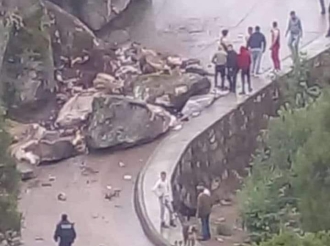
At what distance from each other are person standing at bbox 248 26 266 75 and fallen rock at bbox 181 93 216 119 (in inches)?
54.1

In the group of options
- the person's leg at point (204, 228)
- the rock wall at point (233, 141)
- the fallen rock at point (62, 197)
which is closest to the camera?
the person's leg at point (204, 228)

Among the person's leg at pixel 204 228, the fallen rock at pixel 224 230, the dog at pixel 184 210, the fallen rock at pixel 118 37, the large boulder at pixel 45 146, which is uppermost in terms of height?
the fallen rock at pixel 118 37

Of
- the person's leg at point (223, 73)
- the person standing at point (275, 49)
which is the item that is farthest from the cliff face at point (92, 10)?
the person's leg at point (223, 73)

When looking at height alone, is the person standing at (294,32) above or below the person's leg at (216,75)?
above

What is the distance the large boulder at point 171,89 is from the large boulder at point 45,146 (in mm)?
2120

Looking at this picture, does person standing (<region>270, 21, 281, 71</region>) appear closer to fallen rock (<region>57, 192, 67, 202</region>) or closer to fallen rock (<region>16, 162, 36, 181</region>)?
fallen rock (<region>16, 162, 36, 181</region>)

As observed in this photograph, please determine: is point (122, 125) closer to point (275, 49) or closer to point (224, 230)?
point (275, 49)

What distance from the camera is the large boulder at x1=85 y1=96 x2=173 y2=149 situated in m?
26.0

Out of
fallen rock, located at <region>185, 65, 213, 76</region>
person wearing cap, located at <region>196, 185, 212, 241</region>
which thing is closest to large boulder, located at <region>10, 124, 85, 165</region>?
fallen rock, located at <region>185, 65, 213, 76</region>

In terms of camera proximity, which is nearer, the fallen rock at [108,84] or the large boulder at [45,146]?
the large boulder at [45,146]

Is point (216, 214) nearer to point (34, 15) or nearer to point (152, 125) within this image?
point (152, 125)

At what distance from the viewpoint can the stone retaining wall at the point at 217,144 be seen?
76.1 feet

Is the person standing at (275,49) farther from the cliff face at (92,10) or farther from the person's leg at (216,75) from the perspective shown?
the cliff face at (92,10)

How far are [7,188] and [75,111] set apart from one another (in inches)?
334
